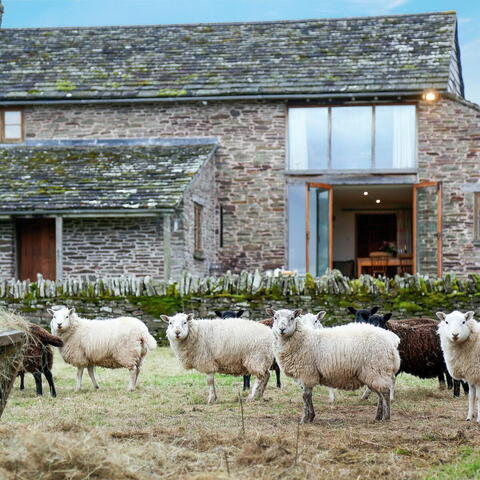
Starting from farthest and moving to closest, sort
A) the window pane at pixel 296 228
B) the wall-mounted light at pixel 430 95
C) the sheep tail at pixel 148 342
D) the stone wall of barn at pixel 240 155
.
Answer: the stone wall of barn at pixel 240 155, the window pane at pixel 296 228, the wall-mounted light at pixel 430 95, the sheep tail at pixel 148 342

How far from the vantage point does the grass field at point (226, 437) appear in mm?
7246

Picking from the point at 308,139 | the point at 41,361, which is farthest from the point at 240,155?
the point at 41,361

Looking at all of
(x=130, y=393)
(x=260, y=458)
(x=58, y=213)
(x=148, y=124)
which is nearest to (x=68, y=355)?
(x=130, y=393)

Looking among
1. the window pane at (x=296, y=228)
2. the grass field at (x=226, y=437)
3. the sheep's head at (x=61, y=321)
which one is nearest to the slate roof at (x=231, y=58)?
the window pane at (x=296, y=228)

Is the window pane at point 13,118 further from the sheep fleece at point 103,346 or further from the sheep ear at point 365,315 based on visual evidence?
the sheep ear at point 365,315

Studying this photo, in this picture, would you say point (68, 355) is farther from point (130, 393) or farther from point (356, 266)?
point (356, 266)

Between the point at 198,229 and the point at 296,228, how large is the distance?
274cm

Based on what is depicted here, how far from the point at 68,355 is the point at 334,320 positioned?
7.06 meters

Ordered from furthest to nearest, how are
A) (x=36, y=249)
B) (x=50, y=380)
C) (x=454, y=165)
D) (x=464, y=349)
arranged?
(x=454, y=165)
(x=36, y=249)
(x=50, y=380)
(x=464, y=349)

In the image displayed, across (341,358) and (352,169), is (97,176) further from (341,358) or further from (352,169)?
(341,358)

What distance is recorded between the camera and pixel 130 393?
12.9 m

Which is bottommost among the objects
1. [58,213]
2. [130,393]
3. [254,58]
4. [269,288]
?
[130,393]

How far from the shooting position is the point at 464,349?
1053 cm

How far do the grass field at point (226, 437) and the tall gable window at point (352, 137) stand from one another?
1348 cm
